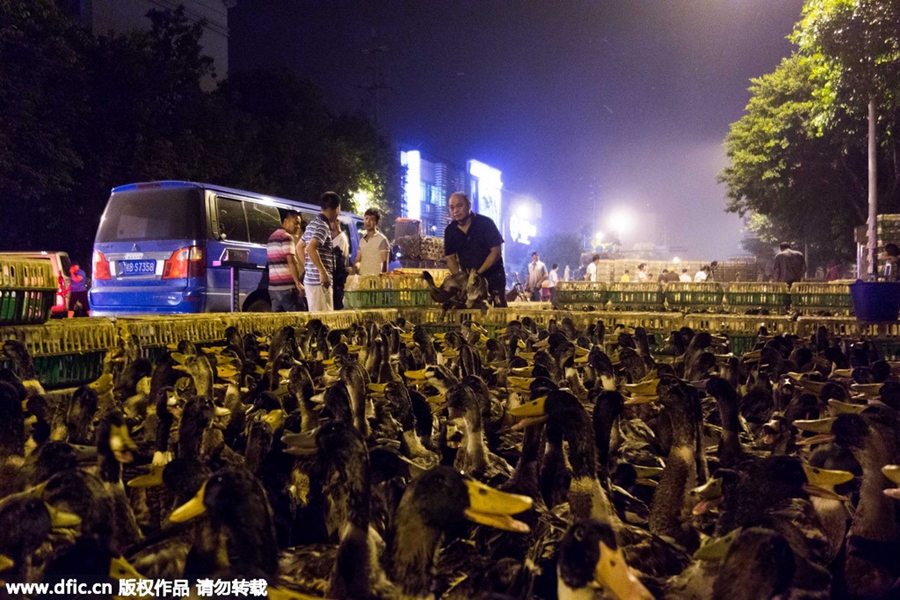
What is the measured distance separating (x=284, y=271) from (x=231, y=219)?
3.32 meters

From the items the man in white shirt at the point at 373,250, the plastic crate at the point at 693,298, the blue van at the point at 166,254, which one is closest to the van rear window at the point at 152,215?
the blue van at the point at 166,254

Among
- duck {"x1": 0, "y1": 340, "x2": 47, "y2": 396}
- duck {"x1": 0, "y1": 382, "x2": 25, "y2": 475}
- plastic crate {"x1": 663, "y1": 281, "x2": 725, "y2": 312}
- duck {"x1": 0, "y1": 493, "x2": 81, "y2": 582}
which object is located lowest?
duck {"x1": 0, "y1": 493, "x2": 81, "y2": 582}

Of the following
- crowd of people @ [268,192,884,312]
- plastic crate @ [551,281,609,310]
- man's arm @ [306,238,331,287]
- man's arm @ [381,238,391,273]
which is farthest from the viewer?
man's arm @ [381,238,391,273]

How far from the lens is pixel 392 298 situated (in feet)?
26.7

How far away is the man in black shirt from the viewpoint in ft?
26.8

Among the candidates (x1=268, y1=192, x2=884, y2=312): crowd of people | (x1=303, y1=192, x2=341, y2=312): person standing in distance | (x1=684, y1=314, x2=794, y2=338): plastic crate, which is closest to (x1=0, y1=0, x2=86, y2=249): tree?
(x1=268, y1=192, x2=884, y2=312): crowd of people

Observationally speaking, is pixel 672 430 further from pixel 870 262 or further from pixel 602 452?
pixel 870 262

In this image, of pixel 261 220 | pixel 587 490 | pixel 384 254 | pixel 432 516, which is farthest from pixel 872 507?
pixel 261 220

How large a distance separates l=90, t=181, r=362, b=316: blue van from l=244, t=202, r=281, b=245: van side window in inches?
32.0

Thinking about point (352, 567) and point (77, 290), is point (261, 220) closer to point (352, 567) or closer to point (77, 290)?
point (77, 290)

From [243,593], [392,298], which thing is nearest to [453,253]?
[392,298]

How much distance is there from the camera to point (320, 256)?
8.10m

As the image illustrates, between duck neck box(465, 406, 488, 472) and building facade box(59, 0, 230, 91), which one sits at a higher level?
building facade box(59, 0, 230, 91)

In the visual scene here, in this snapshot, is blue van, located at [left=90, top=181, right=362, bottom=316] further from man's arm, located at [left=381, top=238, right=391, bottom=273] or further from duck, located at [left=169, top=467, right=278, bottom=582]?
duck, located at [left=169, top=467, right=278, bottom=582]
